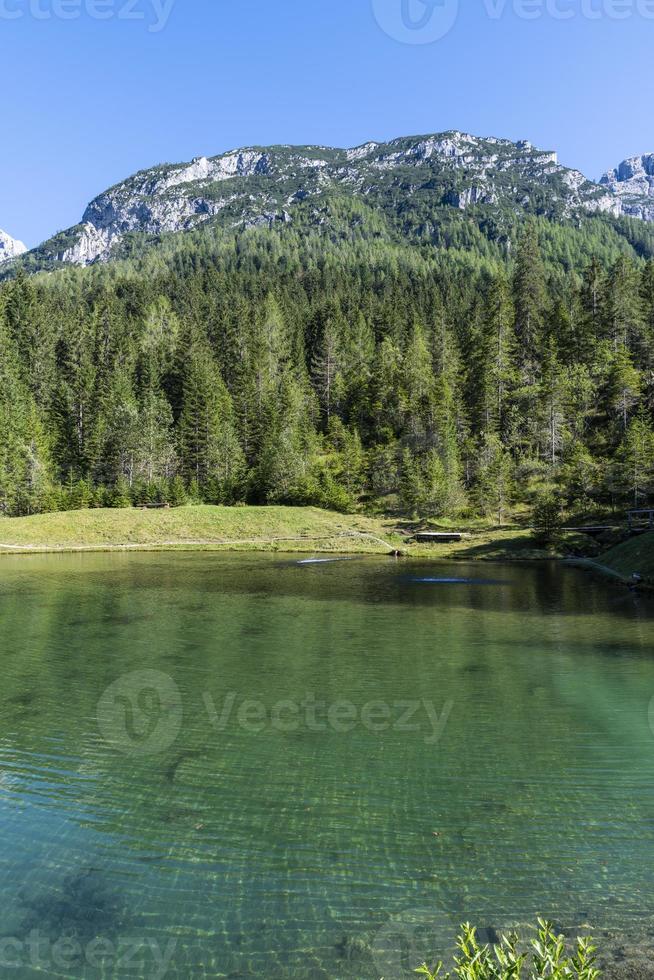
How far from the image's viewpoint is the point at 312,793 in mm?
11438

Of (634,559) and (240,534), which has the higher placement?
(634,559)

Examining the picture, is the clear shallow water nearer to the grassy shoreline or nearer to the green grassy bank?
the green grassy bank

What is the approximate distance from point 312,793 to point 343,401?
328 feet

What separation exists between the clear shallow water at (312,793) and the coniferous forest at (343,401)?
45220 mm

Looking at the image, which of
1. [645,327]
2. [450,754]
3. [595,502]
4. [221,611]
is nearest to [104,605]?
[221,611]

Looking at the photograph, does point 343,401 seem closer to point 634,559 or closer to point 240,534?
point 240,534

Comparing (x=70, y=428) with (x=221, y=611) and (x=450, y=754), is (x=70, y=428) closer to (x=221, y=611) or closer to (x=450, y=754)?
(x=221, y=611)

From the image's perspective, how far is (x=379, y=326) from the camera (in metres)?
125

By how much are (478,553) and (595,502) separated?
15.4m

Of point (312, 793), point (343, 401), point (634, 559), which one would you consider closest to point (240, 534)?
point (343, 401)

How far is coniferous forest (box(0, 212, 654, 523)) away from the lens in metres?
77.7

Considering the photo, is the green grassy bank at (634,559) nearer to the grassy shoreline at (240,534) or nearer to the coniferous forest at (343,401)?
the grassy shoreline at (240,534)

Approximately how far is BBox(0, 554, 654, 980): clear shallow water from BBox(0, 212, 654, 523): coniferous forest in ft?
148

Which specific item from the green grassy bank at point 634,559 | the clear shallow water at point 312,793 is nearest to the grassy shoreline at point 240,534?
the green grassy bank at point 634,559
